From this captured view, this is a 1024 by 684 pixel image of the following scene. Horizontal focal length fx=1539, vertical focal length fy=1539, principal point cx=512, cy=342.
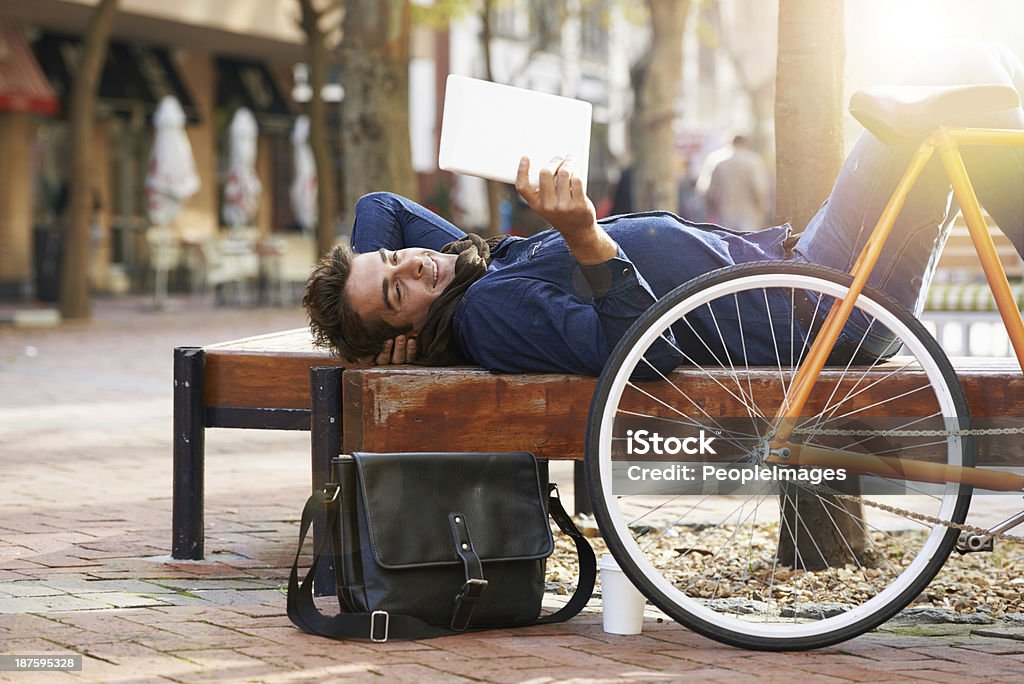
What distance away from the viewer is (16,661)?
3355 millimetres

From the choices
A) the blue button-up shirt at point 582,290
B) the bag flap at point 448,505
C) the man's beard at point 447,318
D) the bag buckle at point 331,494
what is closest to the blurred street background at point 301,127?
the blue button-up shirt at point 582,290

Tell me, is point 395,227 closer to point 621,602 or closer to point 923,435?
point 621,602

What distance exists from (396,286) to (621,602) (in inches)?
41.9

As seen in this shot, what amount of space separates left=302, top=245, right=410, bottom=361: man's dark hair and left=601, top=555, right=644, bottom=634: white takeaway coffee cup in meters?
0.92

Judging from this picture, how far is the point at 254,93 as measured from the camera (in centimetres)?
2798

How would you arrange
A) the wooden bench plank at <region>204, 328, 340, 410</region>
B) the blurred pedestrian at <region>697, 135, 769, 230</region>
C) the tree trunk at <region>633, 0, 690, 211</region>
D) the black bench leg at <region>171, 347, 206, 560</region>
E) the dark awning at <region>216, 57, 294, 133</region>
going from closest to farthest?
the wooden bench plank at <region>204, 328, 340, 410</region>, the black bench leg at <region>171, 347, 206, 560</region>, the tree trunk at <region>633, 0, 690, 211</region>, the blurred pedestrian at <region>697, 135, 769, 230</region>, the dark awning at <region>216, 57, 294, 133</region>

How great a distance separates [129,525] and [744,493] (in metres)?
2.51

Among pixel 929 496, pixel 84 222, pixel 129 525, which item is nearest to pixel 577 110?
pixel 929 496

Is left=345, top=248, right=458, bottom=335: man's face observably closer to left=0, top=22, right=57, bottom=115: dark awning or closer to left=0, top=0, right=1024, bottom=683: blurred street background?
left=0, top=0, right=1024, bottom=683: blurred street background

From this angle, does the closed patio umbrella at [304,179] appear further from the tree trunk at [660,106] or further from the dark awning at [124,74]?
the tree trunk at [660,106]

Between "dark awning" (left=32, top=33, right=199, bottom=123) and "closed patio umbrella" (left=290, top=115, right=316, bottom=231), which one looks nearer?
"dark awning" (left=32, top=33, right=199, bottom=123)

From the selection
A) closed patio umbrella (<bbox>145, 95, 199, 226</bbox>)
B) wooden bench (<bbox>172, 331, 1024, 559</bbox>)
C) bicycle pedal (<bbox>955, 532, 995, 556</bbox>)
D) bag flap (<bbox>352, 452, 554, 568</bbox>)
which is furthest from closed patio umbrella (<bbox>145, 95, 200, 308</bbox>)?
bicycle pedal (<bbox>955, 532, 995, 556</bbox>)

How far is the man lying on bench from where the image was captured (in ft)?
12.2

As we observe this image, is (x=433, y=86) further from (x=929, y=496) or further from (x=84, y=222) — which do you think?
(x=929, y=496)
